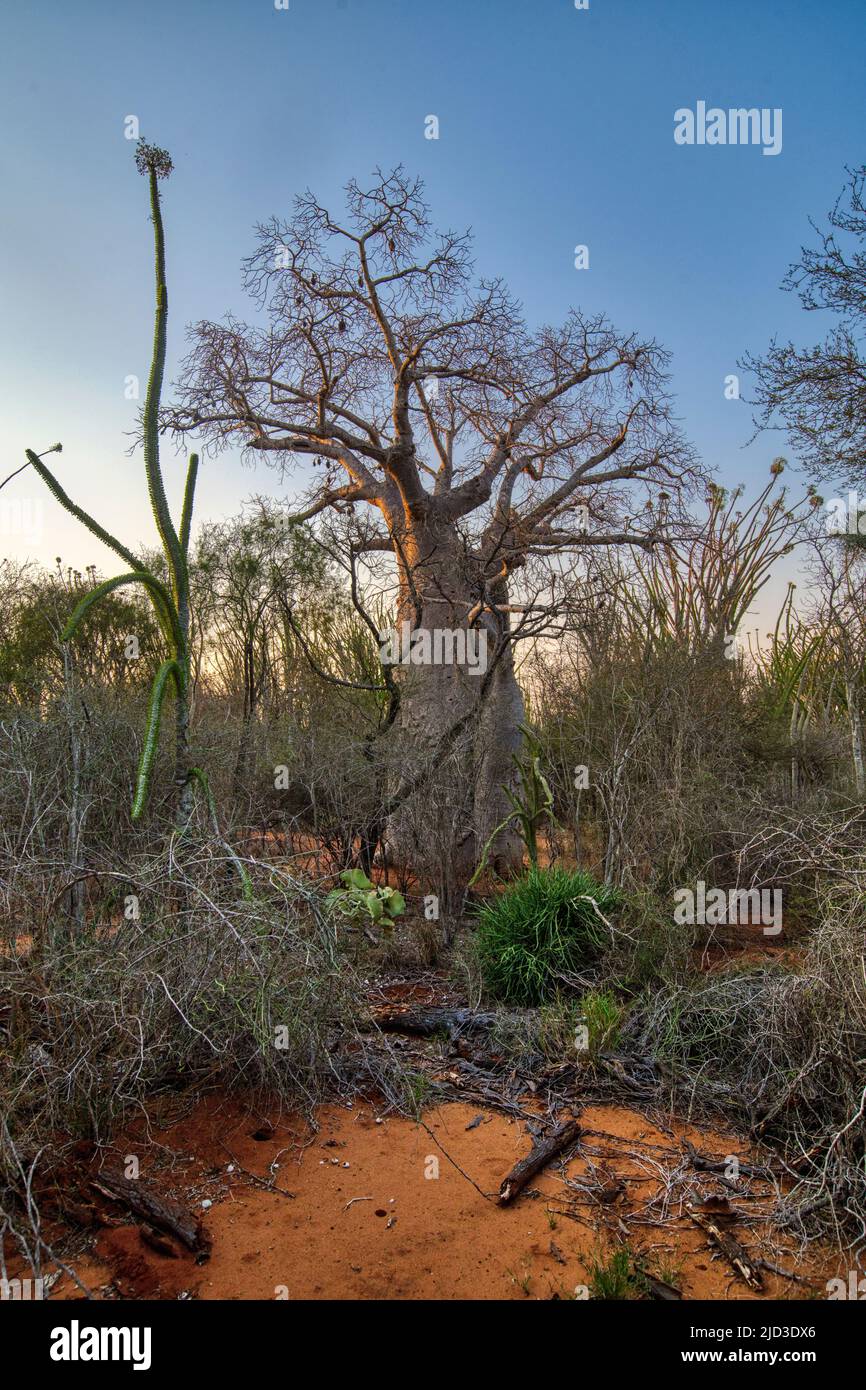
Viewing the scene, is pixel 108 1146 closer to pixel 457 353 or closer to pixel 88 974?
Answer: pixel 88 974

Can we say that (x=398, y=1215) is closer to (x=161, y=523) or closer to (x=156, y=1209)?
(x=156, y=1209)

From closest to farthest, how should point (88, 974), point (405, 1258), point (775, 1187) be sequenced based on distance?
point (405, 1258), point (775, 1187), point (88, 974)

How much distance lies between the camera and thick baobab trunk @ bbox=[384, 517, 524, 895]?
752cm

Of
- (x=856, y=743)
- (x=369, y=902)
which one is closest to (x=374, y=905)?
(x=369, y=902)

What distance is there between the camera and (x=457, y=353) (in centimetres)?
937

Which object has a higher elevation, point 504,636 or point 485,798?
point 504,636

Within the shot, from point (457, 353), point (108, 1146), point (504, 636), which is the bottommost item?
point (108, 1146)

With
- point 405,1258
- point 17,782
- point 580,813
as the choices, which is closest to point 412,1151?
point 405,1258

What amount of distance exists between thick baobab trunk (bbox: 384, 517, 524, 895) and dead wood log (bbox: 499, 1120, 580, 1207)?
336 centimetres

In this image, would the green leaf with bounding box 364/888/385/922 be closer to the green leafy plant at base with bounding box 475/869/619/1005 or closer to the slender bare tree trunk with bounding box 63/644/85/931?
the green leafy plant at base with bounding box 475/869/619/1005

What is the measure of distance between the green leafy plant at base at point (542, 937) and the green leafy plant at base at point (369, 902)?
3.62ft

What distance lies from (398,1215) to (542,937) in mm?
2482

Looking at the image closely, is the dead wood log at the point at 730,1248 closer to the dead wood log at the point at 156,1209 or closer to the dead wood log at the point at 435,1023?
the dead wood log at the point at 156,1209

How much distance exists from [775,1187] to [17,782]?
416 centimetres
